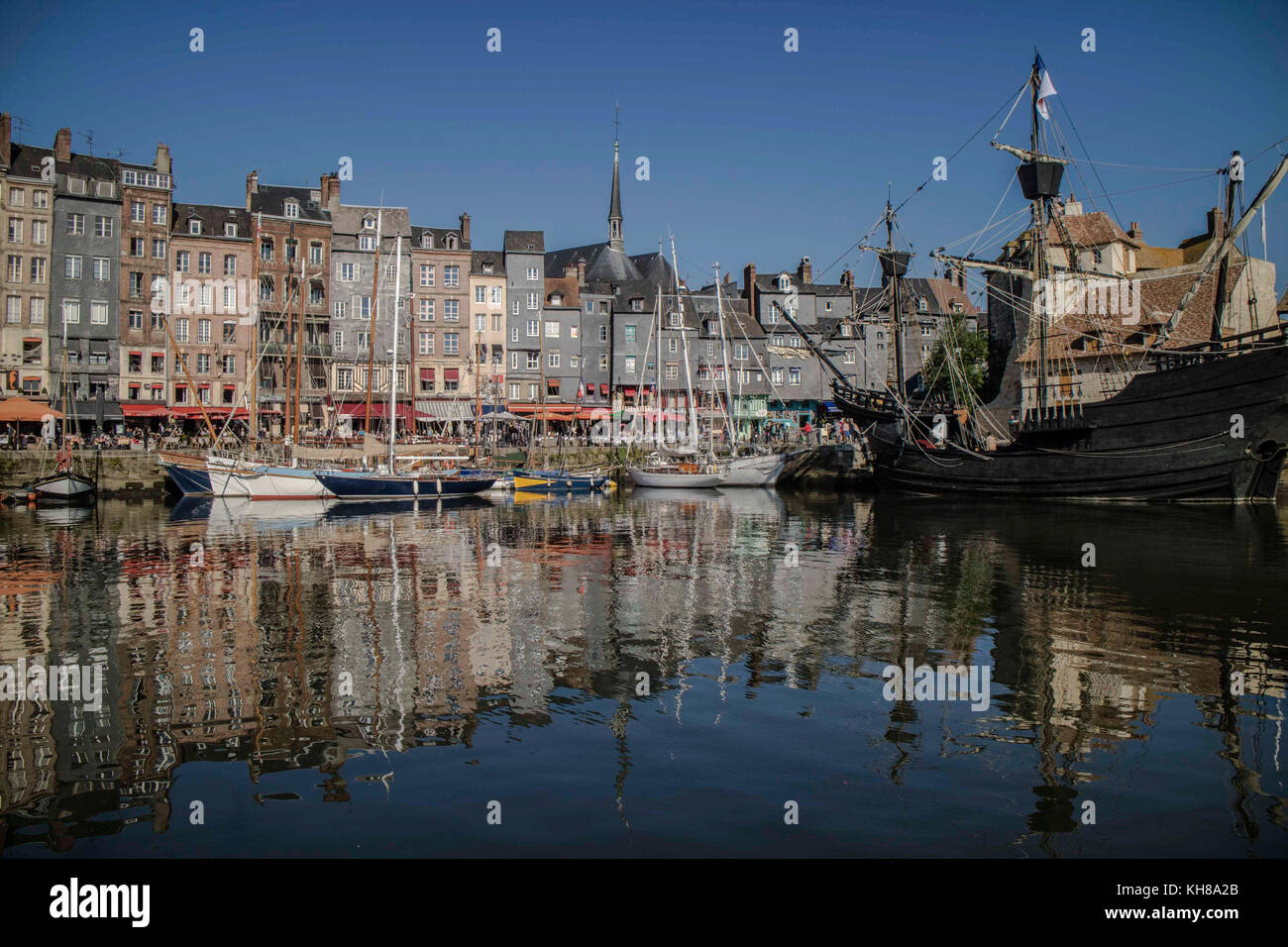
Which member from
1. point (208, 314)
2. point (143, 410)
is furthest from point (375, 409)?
point (143, 410)

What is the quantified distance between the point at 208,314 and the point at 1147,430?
67656 millimetres

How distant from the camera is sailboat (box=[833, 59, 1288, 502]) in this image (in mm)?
41719

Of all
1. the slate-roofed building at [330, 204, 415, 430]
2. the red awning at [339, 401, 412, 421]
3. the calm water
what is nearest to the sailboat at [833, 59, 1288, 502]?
the calm water

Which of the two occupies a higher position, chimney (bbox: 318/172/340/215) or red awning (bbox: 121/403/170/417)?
chimney (bbox: 318/172/340/215)

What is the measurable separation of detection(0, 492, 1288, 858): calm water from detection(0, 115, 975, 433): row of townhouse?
41.1 meters

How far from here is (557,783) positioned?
9.16m

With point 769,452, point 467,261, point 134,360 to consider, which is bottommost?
point 769,452

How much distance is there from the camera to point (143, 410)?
71.4 m

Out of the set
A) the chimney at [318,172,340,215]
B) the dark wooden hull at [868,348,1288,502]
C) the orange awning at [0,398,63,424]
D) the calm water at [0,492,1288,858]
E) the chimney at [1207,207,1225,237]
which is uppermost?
the chimney at [318,172,340,215]

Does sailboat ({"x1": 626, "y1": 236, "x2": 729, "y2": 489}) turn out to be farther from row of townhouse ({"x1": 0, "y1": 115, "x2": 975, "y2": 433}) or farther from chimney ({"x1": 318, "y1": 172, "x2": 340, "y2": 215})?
chimney ({"x1": 318, "y1": 172, "x2": 340, "y2": 215})

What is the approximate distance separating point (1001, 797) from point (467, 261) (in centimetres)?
8174

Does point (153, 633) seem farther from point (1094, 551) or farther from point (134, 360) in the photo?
point (134, 360)
